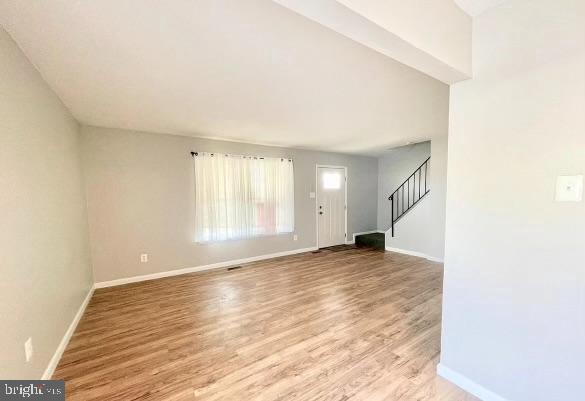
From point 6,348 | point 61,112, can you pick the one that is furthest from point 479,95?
point 61,112

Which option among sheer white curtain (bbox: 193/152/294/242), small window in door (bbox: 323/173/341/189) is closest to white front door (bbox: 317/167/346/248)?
small window in door (bbox: 323/173/341/189)

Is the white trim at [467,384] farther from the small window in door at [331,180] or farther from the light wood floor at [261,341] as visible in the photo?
the small window in door at [331,180]

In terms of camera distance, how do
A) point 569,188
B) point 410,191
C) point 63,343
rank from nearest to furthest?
1. point 569,188
2. point 63,343
3. point 410,191

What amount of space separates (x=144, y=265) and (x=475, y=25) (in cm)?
473

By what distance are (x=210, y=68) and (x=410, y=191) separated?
6090 mm

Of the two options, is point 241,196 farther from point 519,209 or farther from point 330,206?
point 519,209

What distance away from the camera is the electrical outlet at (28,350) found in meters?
1.53

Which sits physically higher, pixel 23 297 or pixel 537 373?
pixel 23 297

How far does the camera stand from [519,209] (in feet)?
4.71

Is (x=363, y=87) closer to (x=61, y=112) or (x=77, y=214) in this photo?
(x=61, y=112)

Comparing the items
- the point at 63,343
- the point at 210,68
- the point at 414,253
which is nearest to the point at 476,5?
the point at 210,68

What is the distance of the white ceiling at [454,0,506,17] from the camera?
4.75 feet

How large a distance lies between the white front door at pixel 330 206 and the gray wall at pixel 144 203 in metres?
1.73

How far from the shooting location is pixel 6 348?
1.32m
